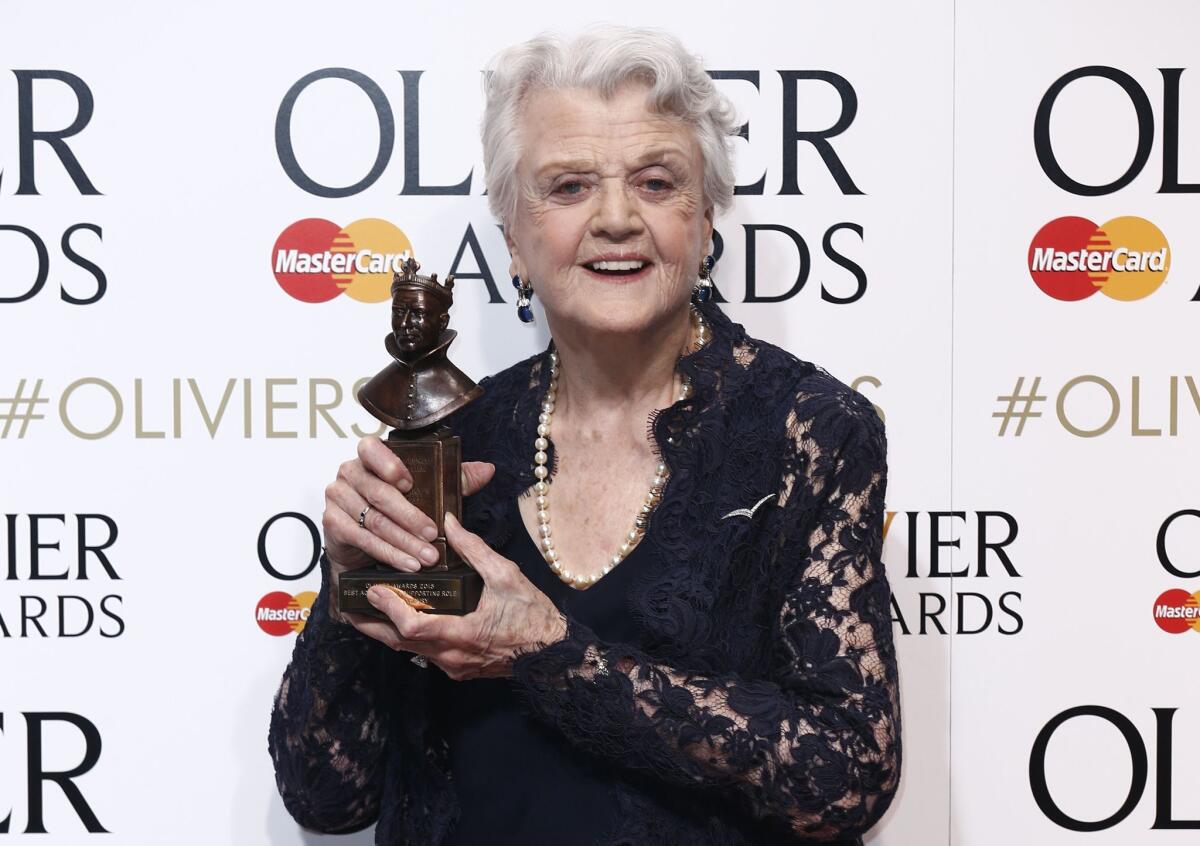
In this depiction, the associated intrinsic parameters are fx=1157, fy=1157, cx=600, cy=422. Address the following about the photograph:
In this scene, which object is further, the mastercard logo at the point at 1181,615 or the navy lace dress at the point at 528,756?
the mastercard logo at the point at 1181,615

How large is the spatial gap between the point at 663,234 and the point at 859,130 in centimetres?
66

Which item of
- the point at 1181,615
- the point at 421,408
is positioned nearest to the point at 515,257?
the point at 421,408

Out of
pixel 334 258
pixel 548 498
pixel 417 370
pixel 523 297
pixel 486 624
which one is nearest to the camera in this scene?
pixel 486 624

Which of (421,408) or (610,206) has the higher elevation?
(610,206)

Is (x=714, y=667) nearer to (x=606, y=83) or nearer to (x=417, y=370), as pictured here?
(x=417, y=370)

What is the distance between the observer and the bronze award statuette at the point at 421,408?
47.5 inches

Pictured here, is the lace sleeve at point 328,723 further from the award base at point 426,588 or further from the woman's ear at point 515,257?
the woman's ear at point 515,257

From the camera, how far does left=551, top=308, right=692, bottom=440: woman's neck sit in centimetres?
138

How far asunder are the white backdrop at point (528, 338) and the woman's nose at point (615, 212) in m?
0.56

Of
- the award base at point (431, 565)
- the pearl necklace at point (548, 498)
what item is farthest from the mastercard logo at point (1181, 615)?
the award base at point (431, 565)

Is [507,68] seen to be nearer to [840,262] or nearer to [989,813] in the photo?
[840,262]

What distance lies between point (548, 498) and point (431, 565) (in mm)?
244

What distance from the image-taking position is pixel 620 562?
4.22ft

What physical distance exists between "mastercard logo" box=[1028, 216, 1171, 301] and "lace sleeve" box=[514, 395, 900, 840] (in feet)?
2.63
